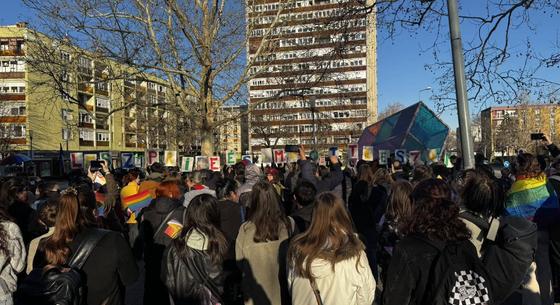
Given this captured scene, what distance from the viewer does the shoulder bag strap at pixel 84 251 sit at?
11.2 feet

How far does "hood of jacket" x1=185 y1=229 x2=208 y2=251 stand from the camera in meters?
3.79

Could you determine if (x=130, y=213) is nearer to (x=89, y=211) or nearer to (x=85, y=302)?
(x=89, y=211)

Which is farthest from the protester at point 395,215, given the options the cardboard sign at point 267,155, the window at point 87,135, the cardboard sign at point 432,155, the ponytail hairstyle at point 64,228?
the window at point 87,135

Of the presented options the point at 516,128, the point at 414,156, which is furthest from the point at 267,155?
the point at 516,128

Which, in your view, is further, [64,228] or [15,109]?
[15,109]

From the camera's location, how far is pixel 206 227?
12.8ft

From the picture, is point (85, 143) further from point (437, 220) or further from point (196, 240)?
point (437, 220)

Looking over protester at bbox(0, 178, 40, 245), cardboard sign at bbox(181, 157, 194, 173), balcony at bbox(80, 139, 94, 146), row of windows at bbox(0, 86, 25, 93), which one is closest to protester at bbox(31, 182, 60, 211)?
protester at bbox(0, 178, 40, 245)

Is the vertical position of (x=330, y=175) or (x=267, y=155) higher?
(x=267, y=155)

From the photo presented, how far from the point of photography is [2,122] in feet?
175

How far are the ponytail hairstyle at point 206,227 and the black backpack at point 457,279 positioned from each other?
170cm

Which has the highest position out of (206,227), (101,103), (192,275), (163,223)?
(101,103)

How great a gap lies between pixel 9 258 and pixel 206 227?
146 centimetres

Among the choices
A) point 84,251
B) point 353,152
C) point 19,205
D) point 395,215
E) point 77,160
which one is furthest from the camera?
point 353,152
